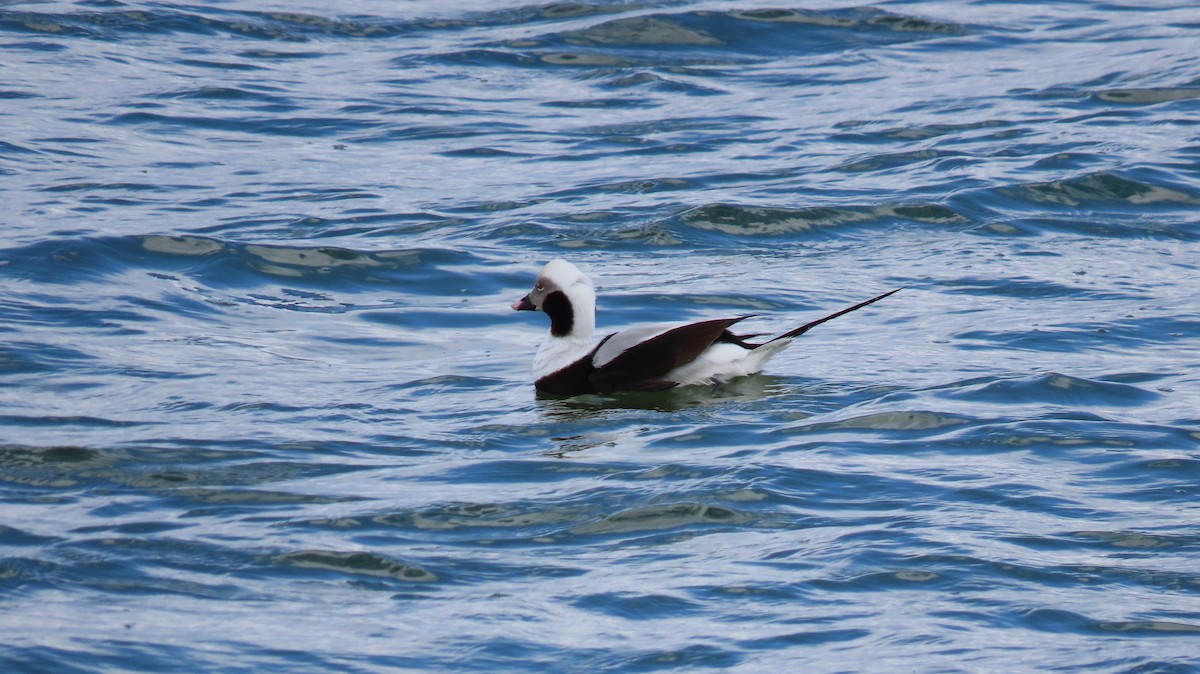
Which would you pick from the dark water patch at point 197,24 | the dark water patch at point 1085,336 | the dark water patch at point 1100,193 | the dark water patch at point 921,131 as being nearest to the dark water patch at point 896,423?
the dark water patch at point 1085,336

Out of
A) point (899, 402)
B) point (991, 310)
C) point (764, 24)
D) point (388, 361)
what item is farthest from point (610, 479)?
point (764, 24)

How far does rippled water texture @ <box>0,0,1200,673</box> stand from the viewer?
5.15 m

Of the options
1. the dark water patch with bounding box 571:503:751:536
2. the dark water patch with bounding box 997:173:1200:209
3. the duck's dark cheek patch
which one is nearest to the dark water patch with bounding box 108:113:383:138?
the dark water patch with bounding box 997:173:1200:209

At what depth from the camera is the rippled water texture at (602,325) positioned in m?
5.15

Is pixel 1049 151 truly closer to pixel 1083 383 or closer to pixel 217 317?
pixel 1083 383

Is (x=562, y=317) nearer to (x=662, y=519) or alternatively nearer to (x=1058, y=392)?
(x=1058, y=392)

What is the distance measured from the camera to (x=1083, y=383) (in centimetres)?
786

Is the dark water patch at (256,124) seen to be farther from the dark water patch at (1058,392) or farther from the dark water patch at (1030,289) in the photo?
the dark water patch at (1058,392)

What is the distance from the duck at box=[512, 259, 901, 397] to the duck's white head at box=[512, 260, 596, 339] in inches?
1.0

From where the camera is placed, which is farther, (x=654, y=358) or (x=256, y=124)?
(x=256, y=124)

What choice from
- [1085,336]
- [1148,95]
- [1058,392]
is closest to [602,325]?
[1085,336]

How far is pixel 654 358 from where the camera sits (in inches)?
313

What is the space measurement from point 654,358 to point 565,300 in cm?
71

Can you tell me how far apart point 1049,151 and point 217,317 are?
676cm
